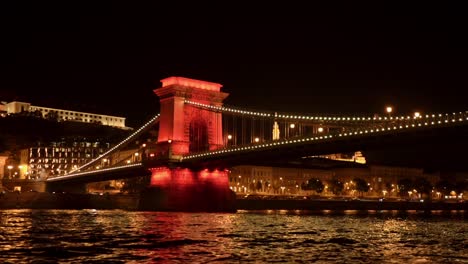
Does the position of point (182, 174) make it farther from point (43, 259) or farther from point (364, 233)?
point (43, 259)

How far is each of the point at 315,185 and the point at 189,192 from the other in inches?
1970

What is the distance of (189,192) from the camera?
63.4 m

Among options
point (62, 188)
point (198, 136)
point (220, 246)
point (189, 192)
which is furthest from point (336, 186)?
point (220, 246)

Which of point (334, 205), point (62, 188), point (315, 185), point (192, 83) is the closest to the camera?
point (192, 83)

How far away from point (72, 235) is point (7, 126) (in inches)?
5286

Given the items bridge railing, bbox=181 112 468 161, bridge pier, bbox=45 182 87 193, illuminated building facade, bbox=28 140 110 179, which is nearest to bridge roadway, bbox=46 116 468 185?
bridge railing, bbox=181 112 468 161

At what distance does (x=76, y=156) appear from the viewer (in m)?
142

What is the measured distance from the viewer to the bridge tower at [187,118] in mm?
66312

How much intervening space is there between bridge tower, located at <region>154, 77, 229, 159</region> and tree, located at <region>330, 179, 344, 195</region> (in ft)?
161

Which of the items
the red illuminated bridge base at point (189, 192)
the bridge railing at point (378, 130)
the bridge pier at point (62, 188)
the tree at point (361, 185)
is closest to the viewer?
the bridge railing at point (378, 130)

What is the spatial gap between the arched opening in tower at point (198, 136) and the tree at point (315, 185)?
45040mm

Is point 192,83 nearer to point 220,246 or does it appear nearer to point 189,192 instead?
point 189,192

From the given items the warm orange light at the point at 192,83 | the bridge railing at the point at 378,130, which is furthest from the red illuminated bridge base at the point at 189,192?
the warm orange light at the point at 192,83

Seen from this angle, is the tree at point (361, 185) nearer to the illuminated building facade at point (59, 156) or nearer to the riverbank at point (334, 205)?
the riverbank at point (334, 205)
